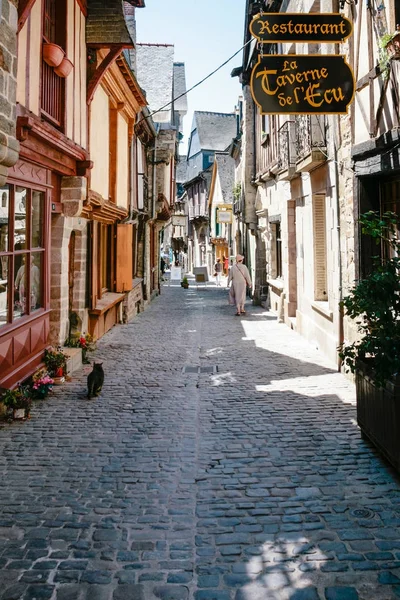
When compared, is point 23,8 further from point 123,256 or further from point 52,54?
point 123,256

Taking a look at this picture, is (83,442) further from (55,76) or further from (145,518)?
(55,76)

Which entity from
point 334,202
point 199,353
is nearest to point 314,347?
point 199,353

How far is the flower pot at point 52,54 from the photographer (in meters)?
6.23

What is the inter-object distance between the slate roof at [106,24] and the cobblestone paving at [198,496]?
211 inches

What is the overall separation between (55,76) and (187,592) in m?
→ 6.45

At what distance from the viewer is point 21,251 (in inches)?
242

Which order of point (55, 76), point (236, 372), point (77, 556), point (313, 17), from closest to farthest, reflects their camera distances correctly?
point (77, 556) → point (313, 17) → point (55, 76) → point (236, 372)

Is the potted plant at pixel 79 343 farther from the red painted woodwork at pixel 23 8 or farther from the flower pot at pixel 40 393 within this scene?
the red painted woodwork at pixel 23 8

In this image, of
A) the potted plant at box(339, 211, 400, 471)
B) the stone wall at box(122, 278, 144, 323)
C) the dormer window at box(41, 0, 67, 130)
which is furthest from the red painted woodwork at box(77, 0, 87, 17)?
the stone wall at box(122, 278, 144, 323)

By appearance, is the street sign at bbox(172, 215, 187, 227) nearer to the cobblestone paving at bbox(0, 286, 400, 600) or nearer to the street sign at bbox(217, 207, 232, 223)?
the street sign at bbox(217, 207, 232, 223)

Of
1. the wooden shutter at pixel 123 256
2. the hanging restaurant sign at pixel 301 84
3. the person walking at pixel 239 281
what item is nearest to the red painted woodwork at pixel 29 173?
the hanging restaurant sign at pixel 301 84

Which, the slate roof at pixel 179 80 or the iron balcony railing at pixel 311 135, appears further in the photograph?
the slate roof at pixel 179 80

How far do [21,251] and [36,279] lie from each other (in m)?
0.92

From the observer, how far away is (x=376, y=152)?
20.0ft
